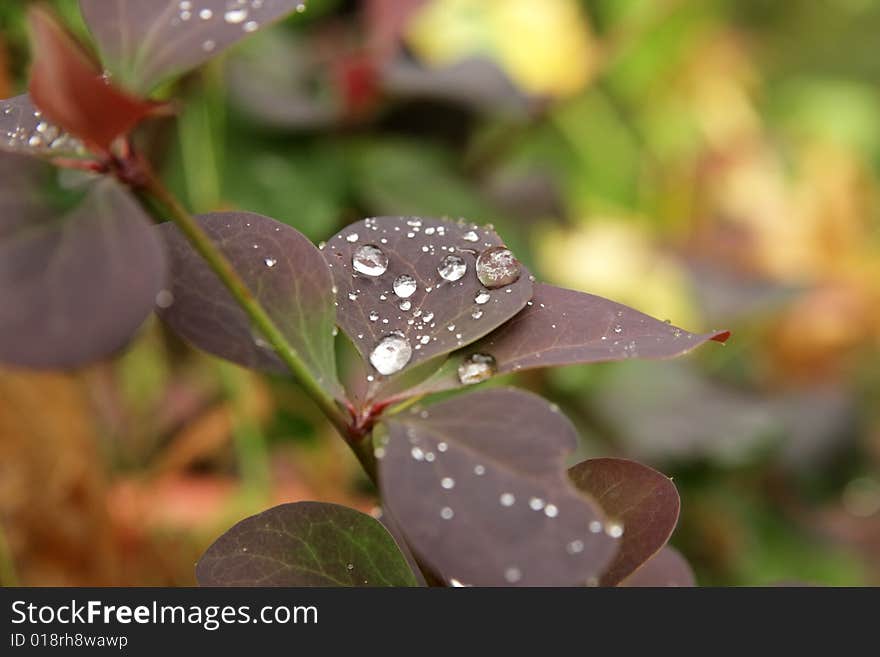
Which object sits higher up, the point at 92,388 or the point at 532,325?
the point at 532,325

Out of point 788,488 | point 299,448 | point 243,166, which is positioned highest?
point 243,166

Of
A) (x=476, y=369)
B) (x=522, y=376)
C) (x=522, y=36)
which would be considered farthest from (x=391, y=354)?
(x=522, y=36)

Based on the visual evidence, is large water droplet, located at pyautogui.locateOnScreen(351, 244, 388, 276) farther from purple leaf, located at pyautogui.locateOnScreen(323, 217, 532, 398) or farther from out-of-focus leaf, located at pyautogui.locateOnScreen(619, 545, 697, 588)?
out-of-focus leaf, located at pyautogui.locateOnScreen(619, 545, 697, 588)

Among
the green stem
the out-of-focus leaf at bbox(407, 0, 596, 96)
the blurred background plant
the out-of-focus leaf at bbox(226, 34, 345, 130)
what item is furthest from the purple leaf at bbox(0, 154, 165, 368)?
the out-of-focus leaf at bbox(407, 0, 596, 96)
